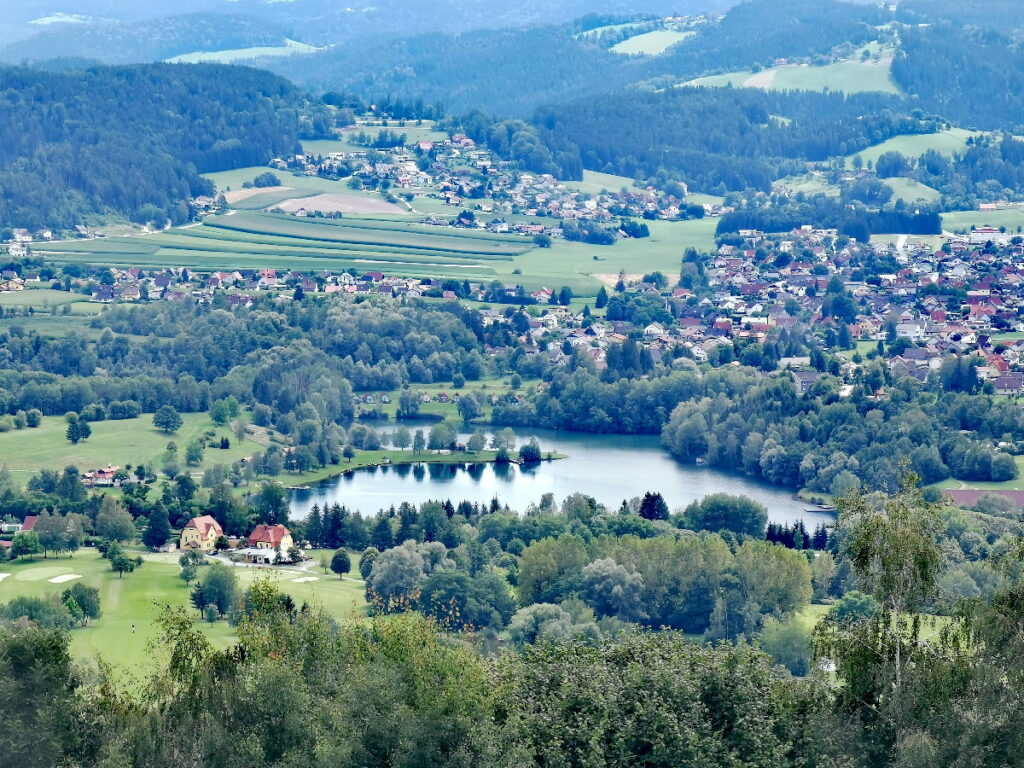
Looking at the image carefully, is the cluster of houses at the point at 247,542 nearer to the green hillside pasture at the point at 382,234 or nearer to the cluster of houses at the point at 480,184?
the green hillside pasture at the point at 382,234

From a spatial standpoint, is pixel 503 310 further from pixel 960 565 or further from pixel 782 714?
pixel 782 714

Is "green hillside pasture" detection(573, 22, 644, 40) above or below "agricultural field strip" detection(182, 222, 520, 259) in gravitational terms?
above

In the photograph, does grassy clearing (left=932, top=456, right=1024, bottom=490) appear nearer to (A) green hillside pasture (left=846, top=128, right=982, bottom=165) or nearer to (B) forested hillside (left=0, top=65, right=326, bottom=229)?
(B) forested hillside (left=0, top=65, right=326, bottom=229)

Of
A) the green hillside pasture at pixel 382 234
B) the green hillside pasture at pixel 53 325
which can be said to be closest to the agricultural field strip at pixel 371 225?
the green hillside pasture at pixel 382 234

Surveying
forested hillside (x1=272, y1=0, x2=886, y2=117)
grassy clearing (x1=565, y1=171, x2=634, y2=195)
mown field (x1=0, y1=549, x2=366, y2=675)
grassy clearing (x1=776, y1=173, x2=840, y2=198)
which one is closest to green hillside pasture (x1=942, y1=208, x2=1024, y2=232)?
grassy clearing (x1=776, y1=173, x2=840, y2=198)

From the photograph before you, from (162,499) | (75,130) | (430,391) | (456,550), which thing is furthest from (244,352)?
(75,130)

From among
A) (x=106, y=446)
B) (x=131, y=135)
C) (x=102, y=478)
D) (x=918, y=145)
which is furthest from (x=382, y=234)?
(x=102, y=478)

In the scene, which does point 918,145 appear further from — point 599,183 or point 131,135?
point 131,135
